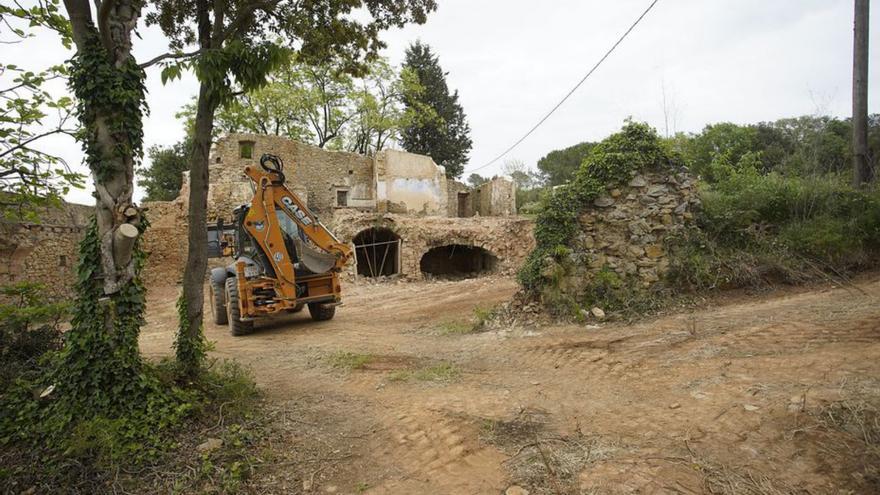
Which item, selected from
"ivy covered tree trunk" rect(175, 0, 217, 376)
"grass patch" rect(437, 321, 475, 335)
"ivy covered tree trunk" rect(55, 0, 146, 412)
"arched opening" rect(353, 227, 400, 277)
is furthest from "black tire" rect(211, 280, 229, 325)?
"arched opening" rect(353, 227, 400, 277)

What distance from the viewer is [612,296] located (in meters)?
7.69

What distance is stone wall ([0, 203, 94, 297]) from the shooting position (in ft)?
36.7

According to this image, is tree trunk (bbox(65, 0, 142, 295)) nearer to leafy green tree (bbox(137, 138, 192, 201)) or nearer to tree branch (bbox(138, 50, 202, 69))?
tree branch (bbox(138, 50, 202, 69))

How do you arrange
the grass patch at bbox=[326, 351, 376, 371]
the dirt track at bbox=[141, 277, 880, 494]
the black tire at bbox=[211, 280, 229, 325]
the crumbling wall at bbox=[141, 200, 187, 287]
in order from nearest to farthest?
the dirt track at bbox=[141, 277, 880, 494] < the grass patch at bbox=[326, 351, 376, 371] < the black tire at bbox=[211, 280, 229, 325] < the crumbling wall at bbox=[141, 200, 187, 287]

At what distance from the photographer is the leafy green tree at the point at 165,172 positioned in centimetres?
2833

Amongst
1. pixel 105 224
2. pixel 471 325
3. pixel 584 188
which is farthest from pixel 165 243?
pixel 584 188

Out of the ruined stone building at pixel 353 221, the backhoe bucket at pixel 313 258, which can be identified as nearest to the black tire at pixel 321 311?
the backhoe bucket at pixel 313 258

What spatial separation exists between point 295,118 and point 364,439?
2765 cm

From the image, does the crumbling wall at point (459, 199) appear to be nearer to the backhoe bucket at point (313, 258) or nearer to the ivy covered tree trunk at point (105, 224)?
the backhoe bucket at point (313, 258)

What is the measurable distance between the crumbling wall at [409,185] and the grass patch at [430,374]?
55.5ft

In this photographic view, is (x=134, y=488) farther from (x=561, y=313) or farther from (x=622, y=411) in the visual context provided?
(x=561, y=313)

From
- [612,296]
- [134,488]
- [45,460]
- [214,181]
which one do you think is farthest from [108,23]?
[214,181]

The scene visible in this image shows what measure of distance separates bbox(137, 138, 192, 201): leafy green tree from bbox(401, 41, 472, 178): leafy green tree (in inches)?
577

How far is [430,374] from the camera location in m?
5.35
